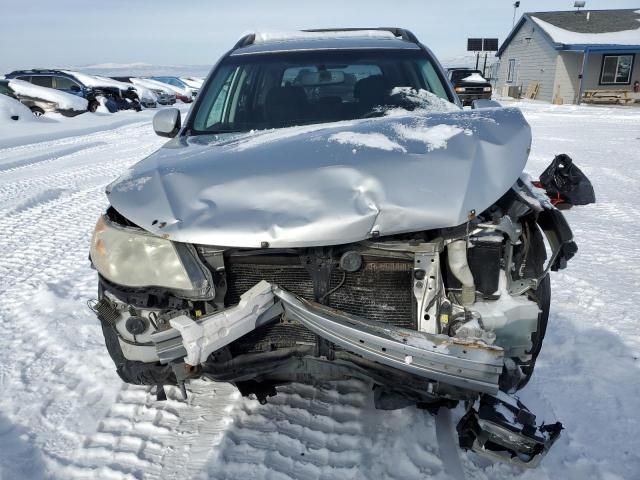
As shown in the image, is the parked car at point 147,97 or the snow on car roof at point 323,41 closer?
the snow on car roof at point 323,41

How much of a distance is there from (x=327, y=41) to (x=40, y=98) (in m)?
16.0

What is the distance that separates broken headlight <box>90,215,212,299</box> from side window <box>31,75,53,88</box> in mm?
19768

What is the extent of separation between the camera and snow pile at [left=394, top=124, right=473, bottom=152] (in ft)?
7.27

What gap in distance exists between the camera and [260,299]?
2006 millimetres

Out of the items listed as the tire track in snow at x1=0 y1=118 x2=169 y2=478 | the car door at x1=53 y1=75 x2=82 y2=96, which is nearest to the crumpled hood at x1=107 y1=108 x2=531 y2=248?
the tire track in snow at x1=0 y1=118 x2=169 y2=478

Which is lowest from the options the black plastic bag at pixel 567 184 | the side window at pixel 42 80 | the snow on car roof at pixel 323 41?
the black plastic bag at pixel 567 184

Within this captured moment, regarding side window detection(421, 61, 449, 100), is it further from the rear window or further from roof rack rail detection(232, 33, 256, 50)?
the rear window

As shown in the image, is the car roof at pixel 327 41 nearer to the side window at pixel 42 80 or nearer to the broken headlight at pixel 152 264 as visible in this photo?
the broken headlight at pixel 152 264

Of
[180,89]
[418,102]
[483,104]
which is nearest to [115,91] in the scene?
[180,89]

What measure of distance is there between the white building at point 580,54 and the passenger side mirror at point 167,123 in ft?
85.2

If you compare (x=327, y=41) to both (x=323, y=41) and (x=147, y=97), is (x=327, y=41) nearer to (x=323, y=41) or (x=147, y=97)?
(x=323, y=41)

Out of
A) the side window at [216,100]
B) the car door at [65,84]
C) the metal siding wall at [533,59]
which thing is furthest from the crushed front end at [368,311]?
the metal siding wall at [533,59]

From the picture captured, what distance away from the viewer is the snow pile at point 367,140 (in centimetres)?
221

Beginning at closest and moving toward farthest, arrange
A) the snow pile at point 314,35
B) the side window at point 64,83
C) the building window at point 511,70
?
the snow pile at point 314,35
the side window at point 64,83
the building window at point 511,70
